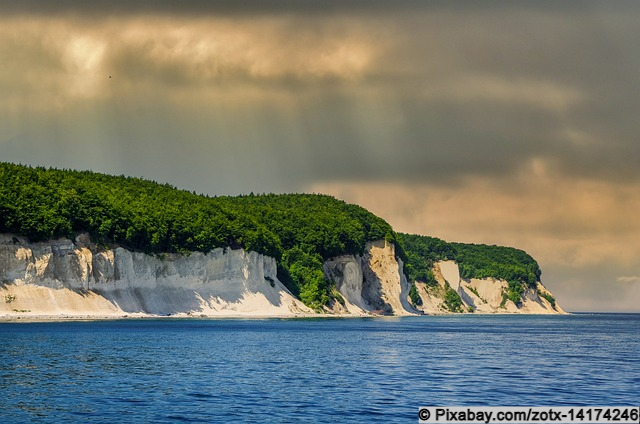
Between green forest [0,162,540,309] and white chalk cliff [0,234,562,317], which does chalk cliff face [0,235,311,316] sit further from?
green forest [0,162,540,309]

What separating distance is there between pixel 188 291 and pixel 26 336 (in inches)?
2940

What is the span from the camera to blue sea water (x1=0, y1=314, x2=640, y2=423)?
39.4 meters

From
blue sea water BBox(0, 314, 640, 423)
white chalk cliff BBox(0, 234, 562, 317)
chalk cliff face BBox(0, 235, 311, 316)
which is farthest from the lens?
chalk cliff face BBox(0, 235, 311, 316)

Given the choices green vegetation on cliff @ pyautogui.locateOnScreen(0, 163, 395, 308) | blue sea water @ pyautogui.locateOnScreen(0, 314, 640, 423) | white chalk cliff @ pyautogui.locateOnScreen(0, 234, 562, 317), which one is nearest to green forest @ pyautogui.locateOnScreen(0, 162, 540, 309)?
green vegetation on cliff @ pyautogui.locateOnScreen(0, 163, 395, 308)

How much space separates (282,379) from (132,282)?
330 ft

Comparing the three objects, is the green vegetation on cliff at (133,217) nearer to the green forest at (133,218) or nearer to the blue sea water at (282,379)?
the green forest at (133,218)

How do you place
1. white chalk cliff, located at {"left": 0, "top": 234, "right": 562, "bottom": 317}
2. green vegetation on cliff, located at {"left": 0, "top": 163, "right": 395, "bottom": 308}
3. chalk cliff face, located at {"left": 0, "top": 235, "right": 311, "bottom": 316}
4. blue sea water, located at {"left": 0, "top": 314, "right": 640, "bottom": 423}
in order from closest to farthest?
blue sea water, located at {"left": 0, "top": 314, "right": 640, "bottom": 423} → white chalk cliff, located at {"left": 0, "top": 234, "right": 562, "bottom": 317} → chalk cliff face, located at {"left": 0, "top": 235, "right": 311, "bottom": 316} → green vegetation on cliff, located at {"left": 0, "top": 163, "right": 395, "bottom": 308}

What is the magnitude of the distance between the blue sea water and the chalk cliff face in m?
45.6

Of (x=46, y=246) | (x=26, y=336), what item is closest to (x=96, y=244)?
(x=46, y=246)

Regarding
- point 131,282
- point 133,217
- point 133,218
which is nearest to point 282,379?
point 131,282

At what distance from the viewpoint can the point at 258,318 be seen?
531 ft

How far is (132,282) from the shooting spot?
148000 millimetres

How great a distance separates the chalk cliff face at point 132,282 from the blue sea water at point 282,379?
45556 millimetres

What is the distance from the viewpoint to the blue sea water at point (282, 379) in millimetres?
39438
